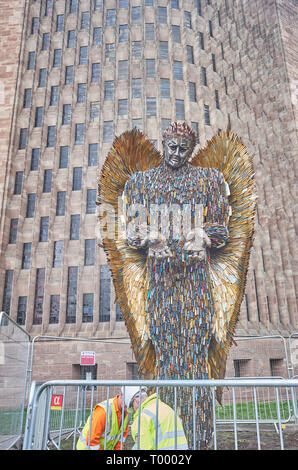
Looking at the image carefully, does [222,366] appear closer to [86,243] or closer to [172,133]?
[172,133]

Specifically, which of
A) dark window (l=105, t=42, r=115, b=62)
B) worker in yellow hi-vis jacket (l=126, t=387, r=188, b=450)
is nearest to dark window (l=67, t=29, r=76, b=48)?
dark window (l=105, t=42, r=115, b=62)

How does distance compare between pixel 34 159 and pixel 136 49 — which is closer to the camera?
pixel 34 159

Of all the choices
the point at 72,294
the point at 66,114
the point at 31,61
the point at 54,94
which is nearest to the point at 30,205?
the point at 72,294

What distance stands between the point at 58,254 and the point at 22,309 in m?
3.47

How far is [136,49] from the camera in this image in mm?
22734

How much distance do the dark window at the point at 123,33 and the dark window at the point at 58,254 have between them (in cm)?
1354

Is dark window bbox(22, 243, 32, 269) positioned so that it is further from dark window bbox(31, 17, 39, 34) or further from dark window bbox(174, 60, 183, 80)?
dark window bbox(31, 17, 39, 34)

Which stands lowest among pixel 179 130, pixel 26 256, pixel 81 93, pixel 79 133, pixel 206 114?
pixel 179 130

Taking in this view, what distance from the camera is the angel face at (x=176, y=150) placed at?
3.78 m

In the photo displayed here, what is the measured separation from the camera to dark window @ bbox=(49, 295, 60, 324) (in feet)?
62.1

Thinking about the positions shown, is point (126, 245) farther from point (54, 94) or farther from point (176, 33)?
point (176, 33)

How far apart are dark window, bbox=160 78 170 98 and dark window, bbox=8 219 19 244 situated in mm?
11520
